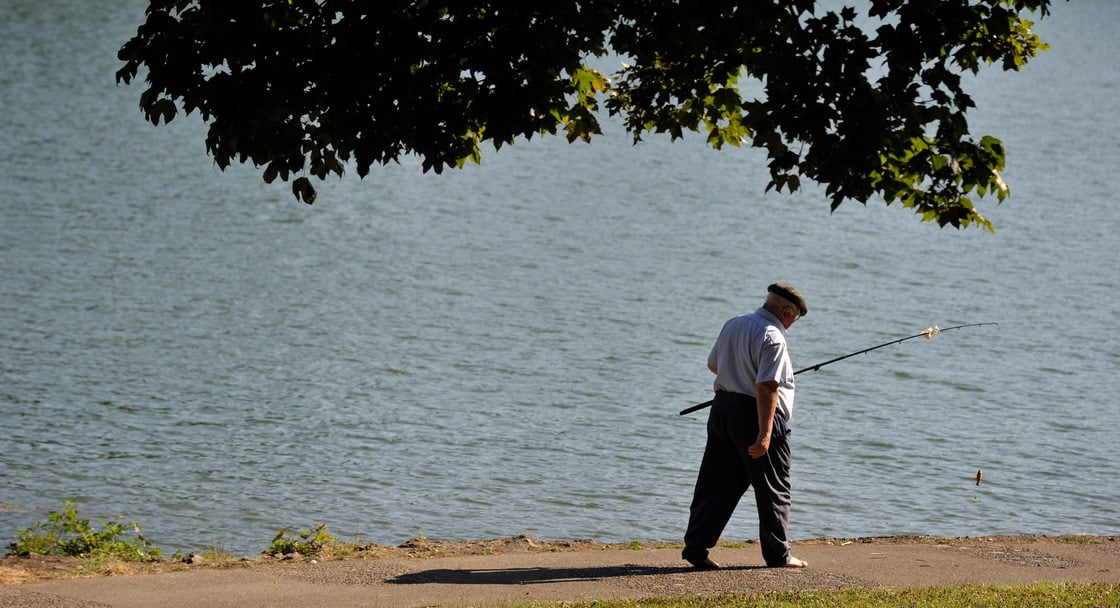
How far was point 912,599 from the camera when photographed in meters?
8.13

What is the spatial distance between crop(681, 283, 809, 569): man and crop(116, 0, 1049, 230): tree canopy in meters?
0.91

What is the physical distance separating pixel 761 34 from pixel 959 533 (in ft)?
19.1

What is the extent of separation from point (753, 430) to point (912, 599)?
4.42 feet

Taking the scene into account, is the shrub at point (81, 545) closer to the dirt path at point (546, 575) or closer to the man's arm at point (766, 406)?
the dirt path at point (546, 575)

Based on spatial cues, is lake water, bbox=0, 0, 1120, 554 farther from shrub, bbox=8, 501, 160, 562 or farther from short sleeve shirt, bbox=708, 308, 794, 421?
short sleeve shirt, bbox=708, 308, 794, 421

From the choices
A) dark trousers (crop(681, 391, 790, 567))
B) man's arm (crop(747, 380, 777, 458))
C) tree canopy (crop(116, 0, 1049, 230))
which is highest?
tree canopy (crop(116, 0, 1049, 230))

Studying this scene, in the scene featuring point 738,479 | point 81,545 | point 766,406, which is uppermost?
point 766,406

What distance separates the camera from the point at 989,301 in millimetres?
22672

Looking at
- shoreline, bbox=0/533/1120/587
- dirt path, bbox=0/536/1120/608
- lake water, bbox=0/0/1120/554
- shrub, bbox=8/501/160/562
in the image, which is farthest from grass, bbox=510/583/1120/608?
lake water, bbox=0/0/1120/554

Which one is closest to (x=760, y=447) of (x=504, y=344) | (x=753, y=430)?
(x=753, y=430)

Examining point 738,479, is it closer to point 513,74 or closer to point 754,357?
point 754,357

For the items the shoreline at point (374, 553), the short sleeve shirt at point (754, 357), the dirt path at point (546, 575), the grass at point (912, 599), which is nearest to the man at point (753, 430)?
the short sleeve shirt at point (754, 357)

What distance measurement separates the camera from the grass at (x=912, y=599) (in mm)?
7926

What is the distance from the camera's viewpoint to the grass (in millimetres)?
7926
